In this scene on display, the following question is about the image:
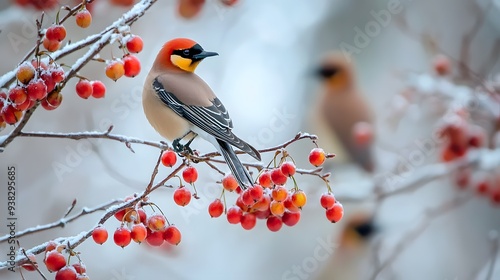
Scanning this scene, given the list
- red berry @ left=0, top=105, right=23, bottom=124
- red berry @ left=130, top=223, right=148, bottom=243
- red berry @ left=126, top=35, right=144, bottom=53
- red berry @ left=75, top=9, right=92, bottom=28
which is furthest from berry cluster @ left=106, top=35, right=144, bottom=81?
red berry @ left=130, top=223, right=148, bottom=243

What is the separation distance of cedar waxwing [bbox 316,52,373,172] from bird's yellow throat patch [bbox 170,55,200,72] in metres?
2.76

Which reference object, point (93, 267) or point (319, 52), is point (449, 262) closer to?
point (319, 52)

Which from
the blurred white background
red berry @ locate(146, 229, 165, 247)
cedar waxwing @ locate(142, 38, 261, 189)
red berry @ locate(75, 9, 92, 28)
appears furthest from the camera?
the blurred white background

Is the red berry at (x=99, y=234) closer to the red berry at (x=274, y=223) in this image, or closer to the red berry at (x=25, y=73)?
the red berry at (x=25, y=73)

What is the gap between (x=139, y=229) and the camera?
1.38 metres

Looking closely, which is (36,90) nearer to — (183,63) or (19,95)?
(19,95)

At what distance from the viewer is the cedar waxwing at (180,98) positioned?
1.87 meters

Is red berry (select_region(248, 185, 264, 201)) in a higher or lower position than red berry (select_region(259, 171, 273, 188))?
lower

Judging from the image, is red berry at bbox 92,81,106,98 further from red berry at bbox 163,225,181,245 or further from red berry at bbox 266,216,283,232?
red berry at bbox 266,216,283,232

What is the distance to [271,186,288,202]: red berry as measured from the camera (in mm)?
1462

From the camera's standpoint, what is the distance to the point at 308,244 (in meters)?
6.27

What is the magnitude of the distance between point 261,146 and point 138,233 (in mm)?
3188

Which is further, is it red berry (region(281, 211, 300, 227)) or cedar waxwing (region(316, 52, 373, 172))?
cedar waxwing (region(316, 52, 373, 172))

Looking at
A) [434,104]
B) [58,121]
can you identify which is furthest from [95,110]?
[434,104]
